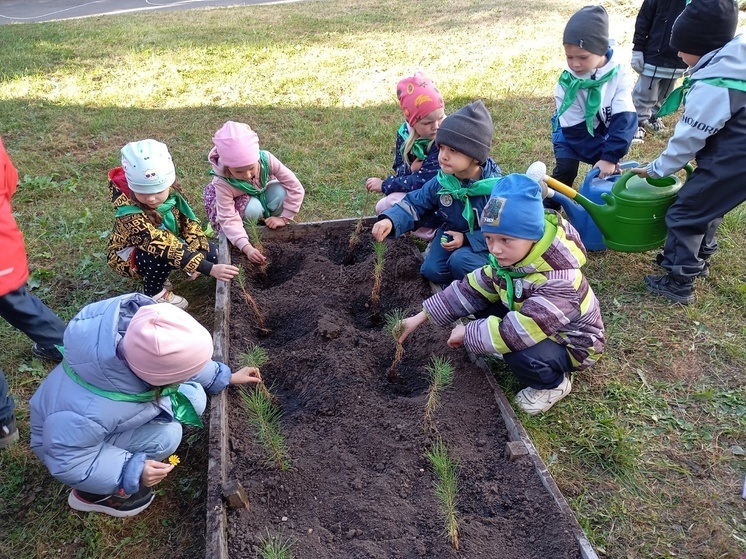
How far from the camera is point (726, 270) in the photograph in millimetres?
3949

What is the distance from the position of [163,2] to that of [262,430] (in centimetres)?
1698

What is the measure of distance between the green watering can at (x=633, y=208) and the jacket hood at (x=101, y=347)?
2.57 meters

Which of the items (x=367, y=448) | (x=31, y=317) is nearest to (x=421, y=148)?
(x=367, y=448)

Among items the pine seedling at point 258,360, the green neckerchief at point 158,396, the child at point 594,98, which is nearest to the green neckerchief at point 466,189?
the child at point 594,98

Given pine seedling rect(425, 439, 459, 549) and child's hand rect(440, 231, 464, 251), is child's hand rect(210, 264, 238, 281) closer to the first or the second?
child's hand rect(440, 231, 464, 251)

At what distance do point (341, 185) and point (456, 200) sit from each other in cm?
203

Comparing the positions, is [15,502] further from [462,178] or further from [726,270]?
[726,270]

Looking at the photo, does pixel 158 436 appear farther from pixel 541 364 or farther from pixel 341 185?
pixel 341 185

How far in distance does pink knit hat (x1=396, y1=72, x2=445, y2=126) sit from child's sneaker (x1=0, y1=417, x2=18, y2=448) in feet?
9.62

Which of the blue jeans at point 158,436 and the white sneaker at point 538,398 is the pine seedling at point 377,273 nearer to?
the white sneaker at point 538,398

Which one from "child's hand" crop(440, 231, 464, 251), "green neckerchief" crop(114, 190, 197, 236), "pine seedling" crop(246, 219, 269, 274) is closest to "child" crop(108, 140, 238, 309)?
"green neckerchief" crop(114, 190, 197, 236)

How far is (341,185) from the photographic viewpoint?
5430mm

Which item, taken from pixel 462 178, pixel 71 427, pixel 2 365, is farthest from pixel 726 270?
pixel 2 365

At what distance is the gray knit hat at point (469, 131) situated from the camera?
3.18 metres
